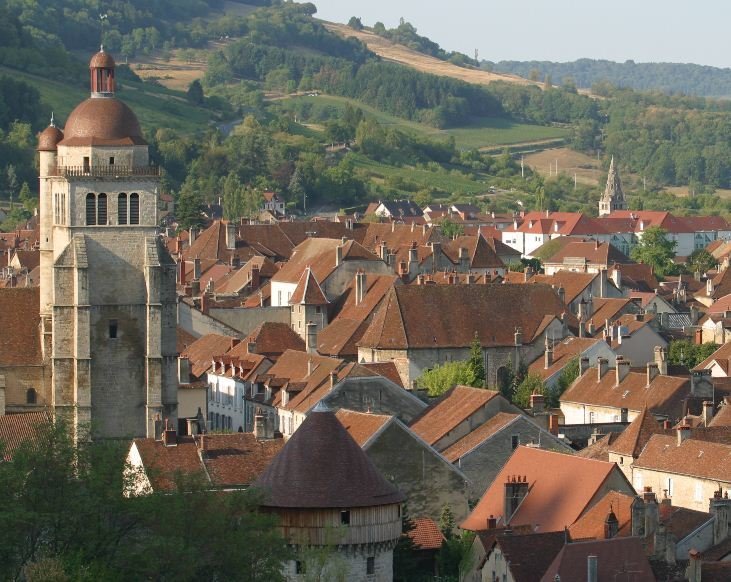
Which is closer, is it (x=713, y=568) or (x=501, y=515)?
(x=713, y=568)

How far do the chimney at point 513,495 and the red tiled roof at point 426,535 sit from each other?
1730mm

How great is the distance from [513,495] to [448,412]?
10.8 meters

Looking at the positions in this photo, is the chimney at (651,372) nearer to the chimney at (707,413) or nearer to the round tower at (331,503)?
the chimney at (707,413)

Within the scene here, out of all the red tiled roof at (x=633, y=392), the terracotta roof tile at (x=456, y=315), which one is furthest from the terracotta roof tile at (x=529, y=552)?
the terracotta roof tile at (x=456, y=315)

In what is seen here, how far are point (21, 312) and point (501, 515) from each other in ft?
70.5

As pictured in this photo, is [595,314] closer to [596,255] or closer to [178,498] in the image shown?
[596,255]

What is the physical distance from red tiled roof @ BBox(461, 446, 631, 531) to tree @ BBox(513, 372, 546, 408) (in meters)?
24.7

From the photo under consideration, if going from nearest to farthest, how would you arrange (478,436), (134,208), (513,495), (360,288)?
(513,495)
(478,436)
(134,208)
(360,288)

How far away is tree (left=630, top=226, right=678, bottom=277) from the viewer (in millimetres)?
153875

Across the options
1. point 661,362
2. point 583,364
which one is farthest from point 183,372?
point 661,362

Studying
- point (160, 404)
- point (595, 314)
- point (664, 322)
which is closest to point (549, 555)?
point (160, 404)

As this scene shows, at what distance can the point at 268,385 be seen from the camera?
7444 cm

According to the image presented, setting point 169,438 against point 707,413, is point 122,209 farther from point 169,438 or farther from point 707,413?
point 707,413

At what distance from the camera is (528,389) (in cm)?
8094
